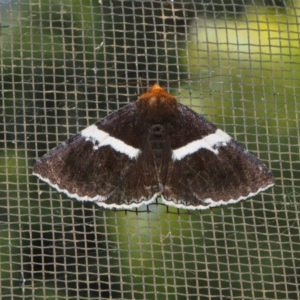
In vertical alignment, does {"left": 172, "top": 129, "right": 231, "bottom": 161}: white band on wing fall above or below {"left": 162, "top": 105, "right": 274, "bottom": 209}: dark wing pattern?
above

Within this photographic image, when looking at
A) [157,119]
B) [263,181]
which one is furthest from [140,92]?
[263,181]

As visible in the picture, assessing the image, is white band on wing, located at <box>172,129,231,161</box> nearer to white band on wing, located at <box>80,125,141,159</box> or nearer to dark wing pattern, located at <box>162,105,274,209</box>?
dark wing pattern, located at <box>162,105,274,209</box>

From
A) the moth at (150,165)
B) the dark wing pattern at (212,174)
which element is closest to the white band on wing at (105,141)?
the moth at (150,165)

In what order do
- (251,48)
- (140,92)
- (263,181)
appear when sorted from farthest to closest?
(251,48)
(140,92)
(263,181)

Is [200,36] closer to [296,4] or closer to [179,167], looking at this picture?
[296,4]

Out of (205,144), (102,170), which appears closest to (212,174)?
(205,144)

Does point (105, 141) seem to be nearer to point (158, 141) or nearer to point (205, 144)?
point (158, 141)

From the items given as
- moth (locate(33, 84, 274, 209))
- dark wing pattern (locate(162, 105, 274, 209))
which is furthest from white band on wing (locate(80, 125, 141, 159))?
dark wing pattern (locate(162, 105, 274, 209))
